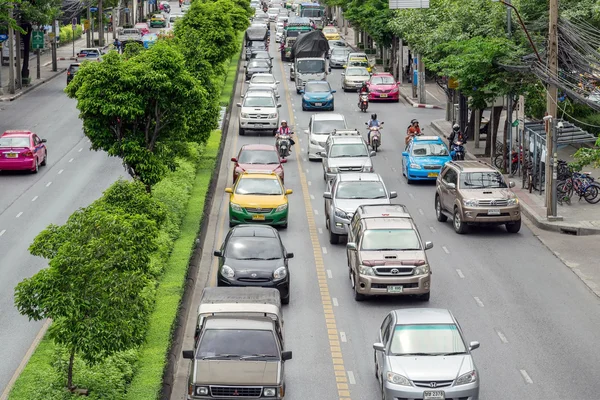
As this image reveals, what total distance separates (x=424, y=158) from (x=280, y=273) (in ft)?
55.9

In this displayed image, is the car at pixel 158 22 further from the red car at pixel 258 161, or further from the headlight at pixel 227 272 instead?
the headlight at pixel 227 272

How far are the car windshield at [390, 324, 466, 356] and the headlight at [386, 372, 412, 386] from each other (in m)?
0.59

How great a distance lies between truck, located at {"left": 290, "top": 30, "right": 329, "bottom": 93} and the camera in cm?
6938

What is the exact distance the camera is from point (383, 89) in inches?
2566

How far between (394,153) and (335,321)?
24.8m

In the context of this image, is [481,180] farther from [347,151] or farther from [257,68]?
[257,68]

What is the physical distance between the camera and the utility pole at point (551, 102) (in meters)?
33.2

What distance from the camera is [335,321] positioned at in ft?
80.8

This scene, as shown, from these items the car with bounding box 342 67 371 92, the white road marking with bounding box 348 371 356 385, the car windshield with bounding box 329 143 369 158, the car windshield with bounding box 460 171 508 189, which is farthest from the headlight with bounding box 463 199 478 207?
the car with bounding box 342 67 371 92

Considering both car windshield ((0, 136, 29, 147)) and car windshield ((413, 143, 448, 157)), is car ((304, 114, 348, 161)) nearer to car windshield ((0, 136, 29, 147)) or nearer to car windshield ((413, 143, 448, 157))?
car windshield ((413, 143, 448, 157))

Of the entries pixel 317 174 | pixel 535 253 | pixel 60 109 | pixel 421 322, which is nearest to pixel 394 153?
pixel 317 174

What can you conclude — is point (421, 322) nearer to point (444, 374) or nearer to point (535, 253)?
point (444, 374)

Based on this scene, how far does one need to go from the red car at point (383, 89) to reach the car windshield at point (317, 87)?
14.4 feet

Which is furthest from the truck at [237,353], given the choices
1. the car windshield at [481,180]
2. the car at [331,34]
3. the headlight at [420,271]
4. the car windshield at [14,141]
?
the car at [331,34]
